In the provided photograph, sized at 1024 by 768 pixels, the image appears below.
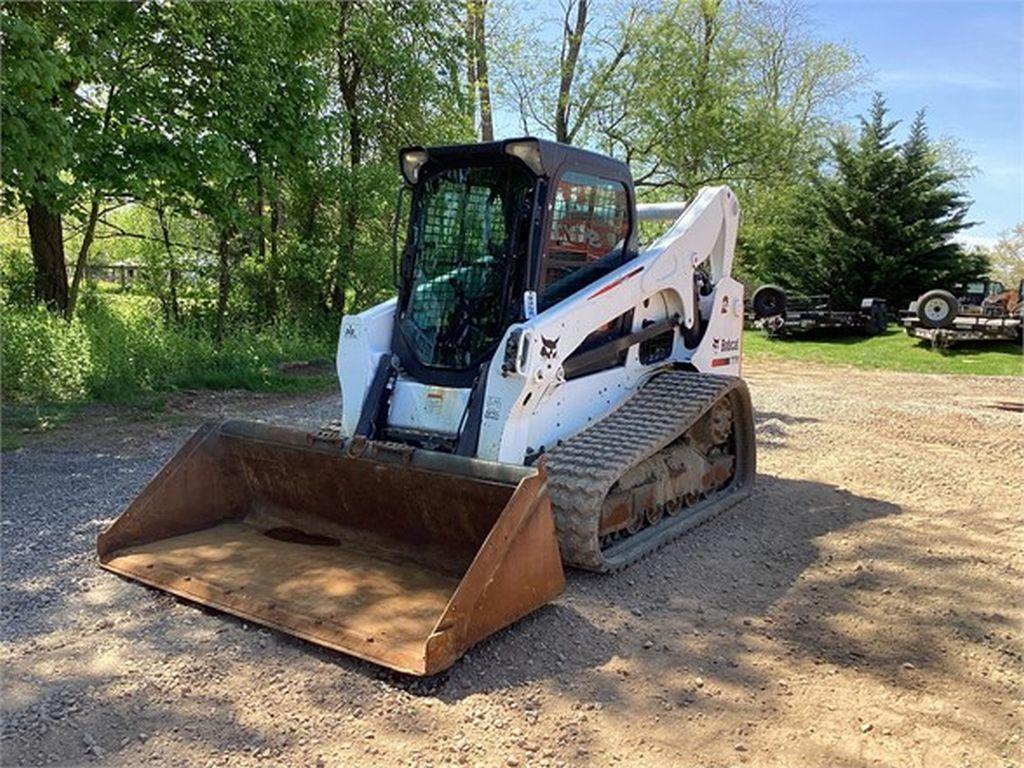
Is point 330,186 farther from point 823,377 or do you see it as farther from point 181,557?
point 181,557

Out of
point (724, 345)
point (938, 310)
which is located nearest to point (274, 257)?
point (724, 345)

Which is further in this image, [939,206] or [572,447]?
[939,206]

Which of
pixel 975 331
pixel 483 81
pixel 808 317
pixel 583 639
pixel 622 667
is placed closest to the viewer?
pixel 622 667

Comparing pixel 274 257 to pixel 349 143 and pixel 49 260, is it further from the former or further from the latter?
pixel 49 260

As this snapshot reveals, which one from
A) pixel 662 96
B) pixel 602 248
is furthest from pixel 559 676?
pixel 662 96

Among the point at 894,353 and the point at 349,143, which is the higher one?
the point at 349,143

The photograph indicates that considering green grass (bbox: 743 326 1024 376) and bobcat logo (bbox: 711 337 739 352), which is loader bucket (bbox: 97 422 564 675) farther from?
green grass (bbox: 743 326 1024 376)

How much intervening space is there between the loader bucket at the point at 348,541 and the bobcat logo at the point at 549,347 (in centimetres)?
85

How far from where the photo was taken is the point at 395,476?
14.1 ft

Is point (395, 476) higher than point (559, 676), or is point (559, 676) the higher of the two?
point (395, 476)

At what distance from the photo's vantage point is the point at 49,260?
1162cm

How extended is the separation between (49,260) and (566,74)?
13.7 m

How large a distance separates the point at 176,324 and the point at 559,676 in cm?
1101

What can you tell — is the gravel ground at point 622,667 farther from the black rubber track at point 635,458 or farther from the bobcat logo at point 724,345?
the bobcat logo at point 724,345
